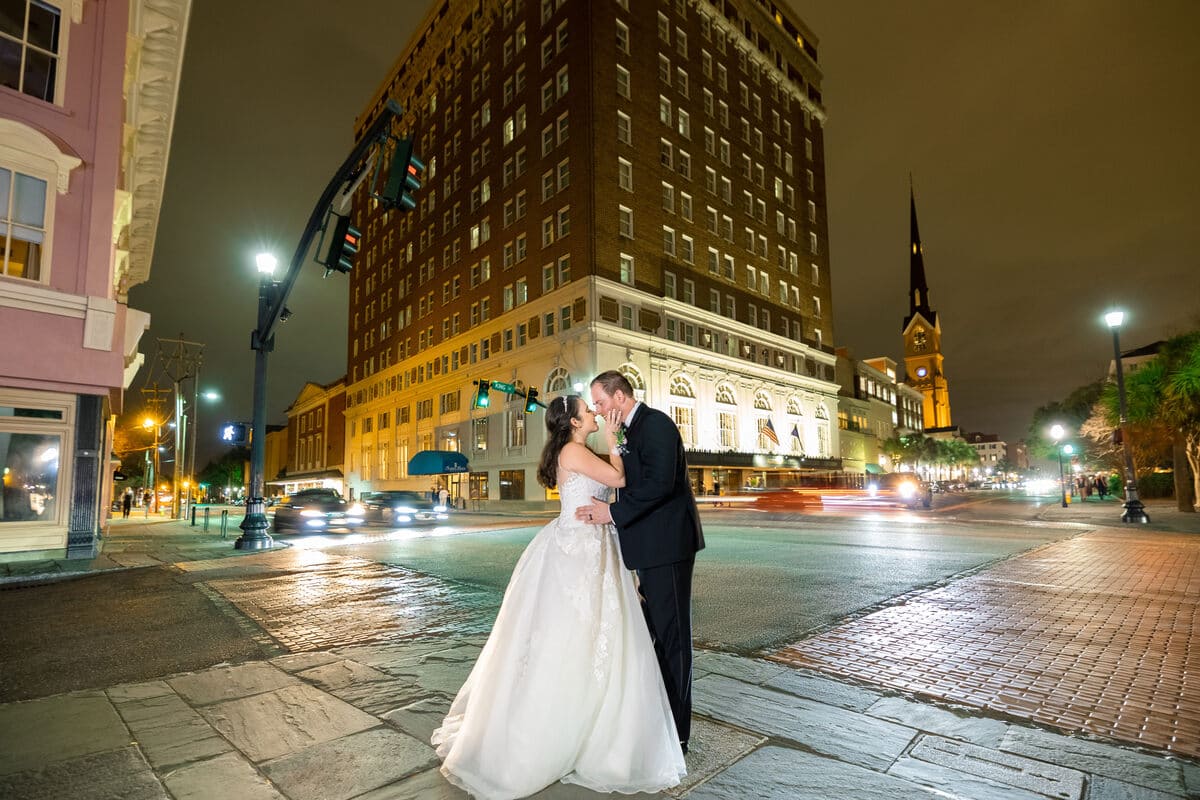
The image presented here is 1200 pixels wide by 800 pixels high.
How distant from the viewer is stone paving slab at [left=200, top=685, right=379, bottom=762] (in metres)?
3.64

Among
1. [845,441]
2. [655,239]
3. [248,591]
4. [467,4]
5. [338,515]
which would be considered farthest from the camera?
[845,441]

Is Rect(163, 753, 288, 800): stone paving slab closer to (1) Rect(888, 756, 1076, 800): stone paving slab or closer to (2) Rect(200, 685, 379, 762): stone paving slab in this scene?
(2) Rect(200, 685, 379, 762): stone paving slab

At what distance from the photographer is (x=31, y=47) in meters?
12.9

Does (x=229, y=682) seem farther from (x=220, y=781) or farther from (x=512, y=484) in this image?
(x=512, y=484)

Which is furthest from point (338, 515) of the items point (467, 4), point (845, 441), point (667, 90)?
point (845, 441)

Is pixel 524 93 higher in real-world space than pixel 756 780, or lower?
higher

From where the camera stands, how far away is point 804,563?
37.5ft

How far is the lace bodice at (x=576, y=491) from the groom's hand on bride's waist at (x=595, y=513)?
55 mm

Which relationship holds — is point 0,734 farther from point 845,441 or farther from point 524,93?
point 845,441

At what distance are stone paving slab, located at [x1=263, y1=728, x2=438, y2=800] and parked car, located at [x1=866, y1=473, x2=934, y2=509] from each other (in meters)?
33.2

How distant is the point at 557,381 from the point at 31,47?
101ft

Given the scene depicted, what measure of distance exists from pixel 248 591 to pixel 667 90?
157 feet

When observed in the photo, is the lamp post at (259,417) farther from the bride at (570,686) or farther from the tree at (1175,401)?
the tree at (1175,401)

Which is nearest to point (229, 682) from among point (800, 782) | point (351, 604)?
point (351, 604)
